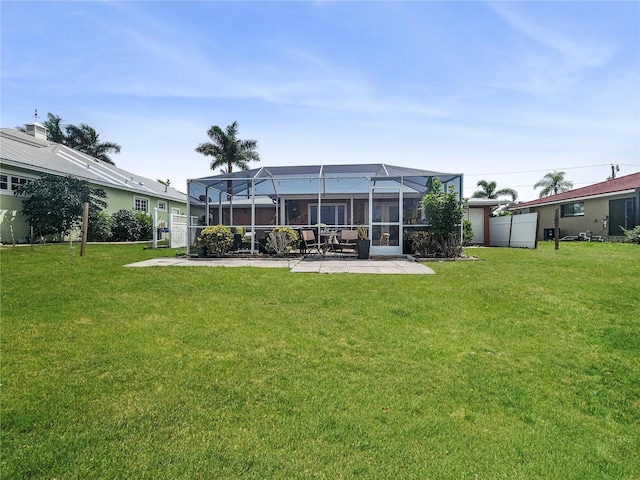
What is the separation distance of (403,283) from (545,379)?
3468mm

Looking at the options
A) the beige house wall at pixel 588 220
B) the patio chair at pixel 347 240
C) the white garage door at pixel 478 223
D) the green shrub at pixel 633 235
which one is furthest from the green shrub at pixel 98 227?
the green shrub at pixel 633 235

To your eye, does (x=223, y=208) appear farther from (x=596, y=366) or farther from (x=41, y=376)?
(x=596, y=366)

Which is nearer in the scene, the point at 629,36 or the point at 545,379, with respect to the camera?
the point at 545,379

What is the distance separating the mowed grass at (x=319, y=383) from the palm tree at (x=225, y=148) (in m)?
26.0

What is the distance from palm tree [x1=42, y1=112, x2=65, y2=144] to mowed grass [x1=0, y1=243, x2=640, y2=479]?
34.8m

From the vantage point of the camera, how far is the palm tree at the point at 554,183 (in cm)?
3869

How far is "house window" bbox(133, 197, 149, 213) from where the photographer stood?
21.1 meters

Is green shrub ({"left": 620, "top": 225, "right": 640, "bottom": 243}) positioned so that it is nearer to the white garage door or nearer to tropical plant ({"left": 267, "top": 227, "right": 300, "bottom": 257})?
the white garage door

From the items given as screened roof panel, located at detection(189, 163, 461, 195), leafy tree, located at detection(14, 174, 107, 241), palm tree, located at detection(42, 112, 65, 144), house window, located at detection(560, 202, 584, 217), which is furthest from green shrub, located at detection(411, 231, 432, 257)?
palm tree, located at detection(42, 112, 65, 144)

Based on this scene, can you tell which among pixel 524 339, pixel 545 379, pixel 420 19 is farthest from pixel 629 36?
pixel 545 379

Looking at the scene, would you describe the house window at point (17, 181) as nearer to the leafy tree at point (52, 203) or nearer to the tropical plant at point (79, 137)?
the leafy tree at point (52, 203)

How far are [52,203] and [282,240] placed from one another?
394 inches

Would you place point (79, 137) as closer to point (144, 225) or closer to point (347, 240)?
point (144, 225)

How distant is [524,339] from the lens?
4215 mm
